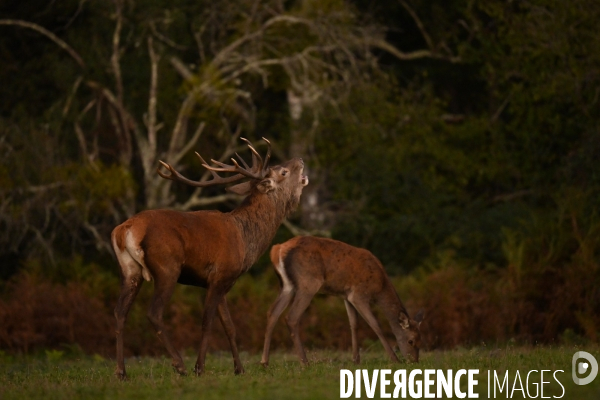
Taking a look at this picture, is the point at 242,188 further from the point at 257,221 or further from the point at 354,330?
the point at 354,330

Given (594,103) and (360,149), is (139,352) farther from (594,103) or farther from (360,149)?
(594,103)

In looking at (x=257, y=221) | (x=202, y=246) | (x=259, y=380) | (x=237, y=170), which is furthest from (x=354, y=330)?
(x=259, y=380)

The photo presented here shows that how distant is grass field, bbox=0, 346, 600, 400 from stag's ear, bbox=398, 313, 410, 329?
613 millimetres

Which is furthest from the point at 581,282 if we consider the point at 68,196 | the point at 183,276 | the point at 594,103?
the point at 68,196

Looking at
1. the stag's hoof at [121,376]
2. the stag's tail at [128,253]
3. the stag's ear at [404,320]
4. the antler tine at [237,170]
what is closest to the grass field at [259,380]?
the stag's hoof at [121,376]

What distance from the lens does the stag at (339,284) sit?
12.5 m

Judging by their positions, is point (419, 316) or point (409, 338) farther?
point (419, 316)

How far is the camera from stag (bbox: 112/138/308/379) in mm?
9984

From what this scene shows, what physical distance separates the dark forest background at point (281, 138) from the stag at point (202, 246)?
7.28m

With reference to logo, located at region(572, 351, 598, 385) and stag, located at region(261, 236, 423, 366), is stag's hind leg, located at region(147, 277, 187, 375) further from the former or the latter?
logo, located at region(572, 351, 598, 385)

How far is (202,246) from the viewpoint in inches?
411

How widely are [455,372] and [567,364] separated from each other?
1414mm

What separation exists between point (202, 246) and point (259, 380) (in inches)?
61.5

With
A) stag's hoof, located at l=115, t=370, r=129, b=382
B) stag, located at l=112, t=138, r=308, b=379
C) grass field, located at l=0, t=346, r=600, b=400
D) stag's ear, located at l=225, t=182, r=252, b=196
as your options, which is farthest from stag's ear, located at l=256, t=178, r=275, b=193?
stag's hoof, located at l=115, t=370, r=129, b=382
